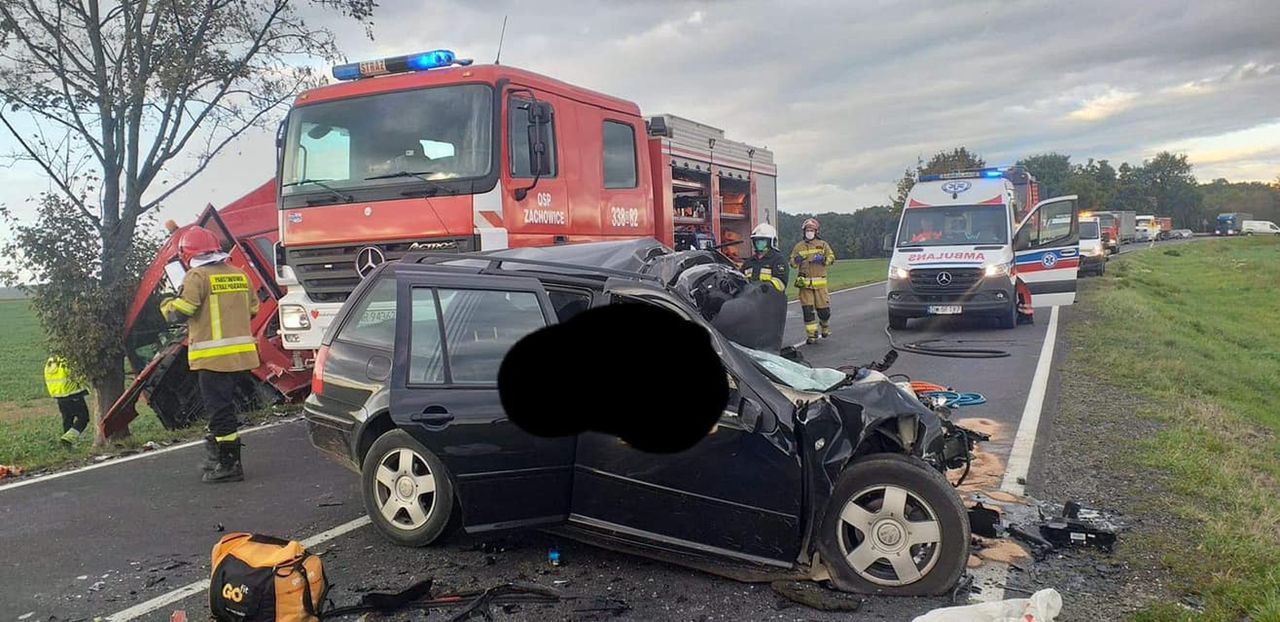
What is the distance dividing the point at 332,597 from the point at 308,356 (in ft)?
14.6

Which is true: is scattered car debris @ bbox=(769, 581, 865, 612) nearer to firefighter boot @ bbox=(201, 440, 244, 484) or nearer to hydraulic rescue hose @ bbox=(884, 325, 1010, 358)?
firefighter boot @ bbox=(201, 440, 244, 484)

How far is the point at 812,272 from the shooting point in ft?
39.4

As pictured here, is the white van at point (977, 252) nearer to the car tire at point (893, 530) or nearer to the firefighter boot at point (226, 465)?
the car tire at point (893, 530)

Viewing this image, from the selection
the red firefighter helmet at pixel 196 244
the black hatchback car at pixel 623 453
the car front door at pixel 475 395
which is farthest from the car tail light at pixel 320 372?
the red firefighter helmet at pixel 196 244

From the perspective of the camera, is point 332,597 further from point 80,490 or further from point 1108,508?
point 1108,508

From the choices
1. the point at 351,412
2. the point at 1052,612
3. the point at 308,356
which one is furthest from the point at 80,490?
the point at 1052,612

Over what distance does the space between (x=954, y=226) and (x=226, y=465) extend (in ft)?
36.7

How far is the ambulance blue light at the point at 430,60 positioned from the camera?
7.24 meters

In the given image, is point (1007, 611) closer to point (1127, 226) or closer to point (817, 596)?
point (817, 596)

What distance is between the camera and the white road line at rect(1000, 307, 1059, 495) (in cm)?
542

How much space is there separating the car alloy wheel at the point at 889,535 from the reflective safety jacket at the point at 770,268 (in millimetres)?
6271

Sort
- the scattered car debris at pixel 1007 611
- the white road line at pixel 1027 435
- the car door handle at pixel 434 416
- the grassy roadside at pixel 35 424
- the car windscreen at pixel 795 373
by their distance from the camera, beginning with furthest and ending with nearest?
the grassy roadside at pixel 35 424
the white road line at pixel 1027 435
the car door handle at pixel 434 416
the car windscreen at pixel 795 373
the scattered car debris at pixel 1007 611

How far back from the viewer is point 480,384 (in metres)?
4.16

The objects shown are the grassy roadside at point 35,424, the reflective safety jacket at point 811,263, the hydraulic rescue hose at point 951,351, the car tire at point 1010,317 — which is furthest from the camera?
the car tire at point 1010,317
